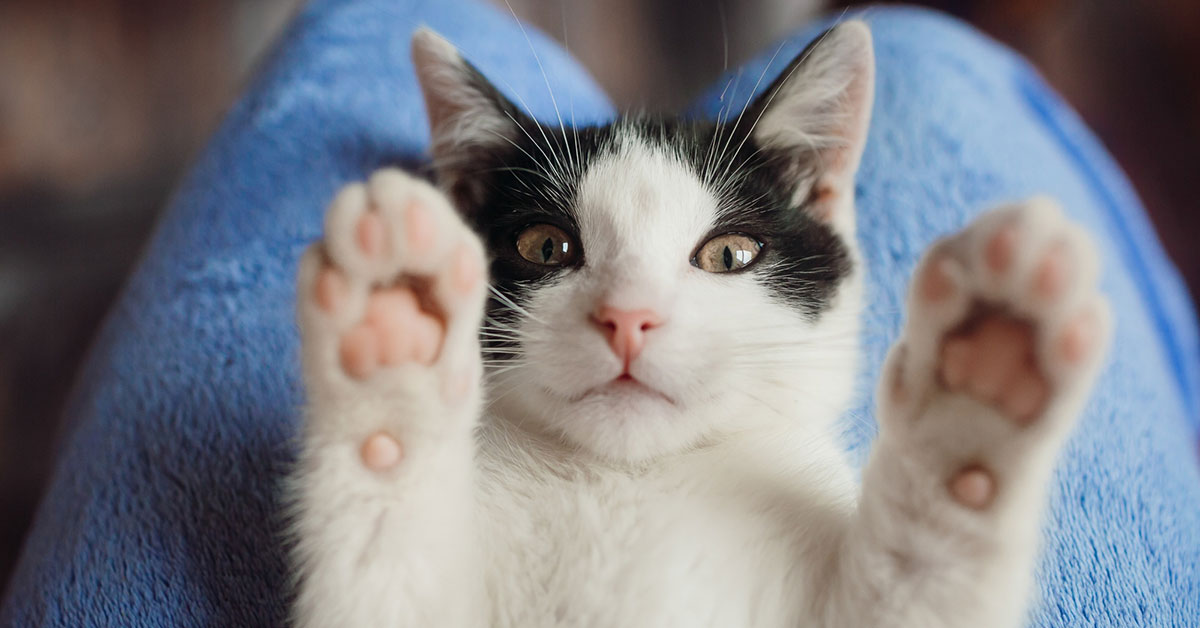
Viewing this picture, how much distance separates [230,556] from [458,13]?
3.26 ft

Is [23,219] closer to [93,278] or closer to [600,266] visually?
[93,278]

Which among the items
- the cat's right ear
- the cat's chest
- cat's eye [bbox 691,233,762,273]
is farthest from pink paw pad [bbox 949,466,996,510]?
the cat's right ear

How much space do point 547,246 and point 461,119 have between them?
207 millimetres

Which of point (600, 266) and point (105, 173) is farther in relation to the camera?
point (105, 173)

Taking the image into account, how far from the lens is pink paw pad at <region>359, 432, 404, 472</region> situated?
525 mm

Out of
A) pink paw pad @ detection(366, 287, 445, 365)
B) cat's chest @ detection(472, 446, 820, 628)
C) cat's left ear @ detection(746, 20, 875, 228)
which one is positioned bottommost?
cat's chest @ detection(472, 446, 820, 628)

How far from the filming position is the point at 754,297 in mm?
695

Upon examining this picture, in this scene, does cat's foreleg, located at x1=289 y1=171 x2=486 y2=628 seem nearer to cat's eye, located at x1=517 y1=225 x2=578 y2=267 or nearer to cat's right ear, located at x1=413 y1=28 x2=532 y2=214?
cat's eye, located at x1=517 y1=225 x2=578 y2=267

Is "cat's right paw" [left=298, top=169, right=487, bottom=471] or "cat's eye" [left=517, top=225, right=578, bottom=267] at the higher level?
"cat's eye" [left=517, top=225, right=578, bottom=267]

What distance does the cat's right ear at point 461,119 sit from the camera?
81 centimetres

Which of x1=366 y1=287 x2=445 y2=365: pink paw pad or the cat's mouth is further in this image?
the cat's mouth

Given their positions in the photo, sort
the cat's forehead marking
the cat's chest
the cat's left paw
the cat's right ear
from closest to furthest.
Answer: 1. the cat's left paw
2. the cat's chest
3. the cat's forehead marking
4. the cat's right ear

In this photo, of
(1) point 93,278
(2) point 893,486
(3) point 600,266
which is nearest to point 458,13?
(3) point 600,266

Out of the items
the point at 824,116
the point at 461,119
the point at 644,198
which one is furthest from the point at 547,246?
the point at 824,116
